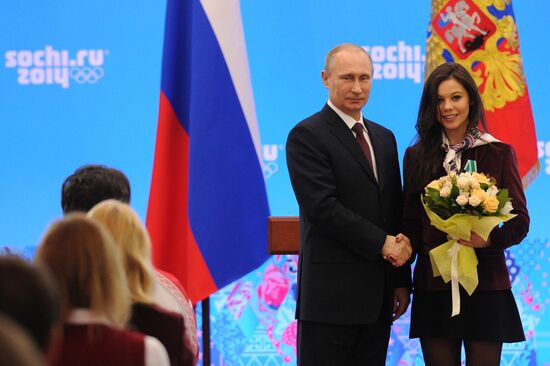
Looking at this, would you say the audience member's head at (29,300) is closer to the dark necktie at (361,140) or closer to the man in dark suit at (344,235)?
the man in dark suit at (344,235)

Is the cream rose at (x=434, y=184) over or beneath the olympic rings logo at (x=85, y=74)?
beneath

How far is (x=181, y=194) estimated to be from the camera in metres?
4.02

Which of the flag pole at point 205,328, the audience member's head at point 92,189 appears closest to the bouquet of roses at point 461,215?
the audience member's head at point 92,189

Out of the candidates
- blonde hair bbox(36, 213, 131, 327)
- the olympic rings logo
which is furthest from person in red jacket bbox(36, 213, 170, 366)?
the olympic rings logo

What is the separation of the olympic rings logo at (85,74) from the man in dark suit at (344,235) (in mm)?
2000

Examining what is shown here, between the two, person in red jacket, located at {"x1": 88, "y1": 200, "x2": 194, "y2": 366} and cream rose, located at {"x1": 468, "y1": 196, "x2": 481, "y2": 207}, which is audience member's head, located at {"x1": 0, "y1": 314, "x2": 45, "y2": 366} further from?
cream rose, located at {"x1": 468, "y1": 196, "x2": 481, "y2": 207}

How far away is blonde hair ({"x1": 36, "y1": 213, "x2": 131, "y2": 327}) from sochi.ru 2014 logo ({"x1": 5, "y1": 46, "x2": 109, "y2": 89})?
129 inches

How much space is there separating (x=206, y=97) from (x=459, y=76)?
50.4 inches

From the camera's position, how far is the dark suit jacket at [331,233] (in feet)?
10.2

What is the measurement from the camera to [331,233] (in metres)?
3.04

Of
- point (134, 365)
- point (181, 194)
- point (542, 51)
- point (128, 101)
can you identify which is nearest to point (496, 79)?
point (542, 51)

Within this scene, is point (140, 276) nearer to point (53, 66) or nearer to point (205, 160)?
point (205, 160)

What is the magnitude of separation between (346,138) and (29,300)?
7.04 ft

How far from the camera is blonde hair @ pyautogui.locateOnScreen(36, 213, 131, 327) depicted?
1.66 meters
